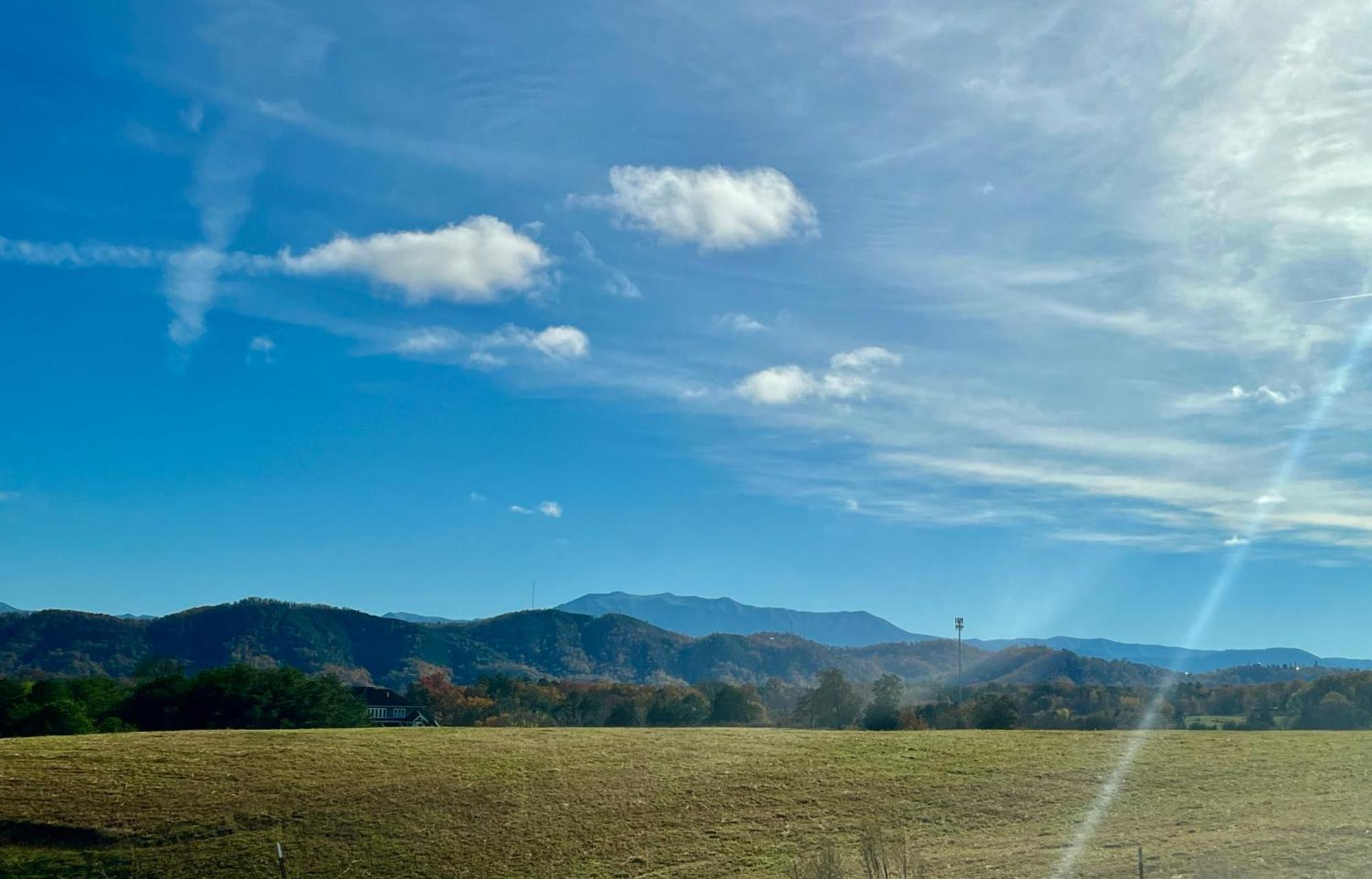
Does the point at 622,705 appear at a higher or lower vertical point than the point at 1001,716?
lower

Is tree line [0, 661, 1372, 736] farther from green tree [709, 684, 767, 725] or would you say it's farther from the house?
the house

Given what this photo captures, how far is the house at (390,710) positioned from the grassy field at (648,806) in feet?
186

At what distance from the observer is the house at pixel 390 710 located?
10306 centimetres

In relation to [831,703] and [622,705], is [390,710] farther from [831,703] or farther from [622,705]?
[831,703]

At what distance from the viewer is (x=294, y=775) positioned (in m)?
39.2

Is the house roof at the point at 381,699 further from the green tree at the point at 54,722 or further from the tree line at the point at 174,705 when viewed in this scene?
the green tree at the point at 54,722

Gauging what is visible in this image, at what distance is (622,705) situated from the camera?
114 metres

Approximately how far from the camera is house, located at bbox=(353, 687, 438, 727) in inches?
4058

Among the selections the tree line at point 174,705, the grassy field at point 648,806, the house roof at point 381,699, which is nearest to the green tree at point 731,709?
the house roof at point 381,699

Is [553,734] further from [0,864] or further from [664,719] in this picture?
[664,719]

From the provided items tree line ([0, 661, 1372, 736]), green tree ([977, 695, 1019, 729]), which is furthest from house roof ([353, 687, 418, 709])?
green tree ([977, 695, 1019, 729])

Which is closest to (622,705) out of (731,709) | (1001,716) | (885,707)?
(731,709)

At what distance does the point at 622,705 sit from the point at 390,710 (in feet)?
84.4

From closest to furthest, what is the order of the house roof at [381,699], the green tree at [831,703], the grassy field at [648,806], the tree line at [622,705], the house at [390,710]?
1. the grassy field at [648,806]
2. the tree line at [622,705]
3. the house at [390,710]
4. the house roof at [381,699]
5. the green tree at [831,703]
